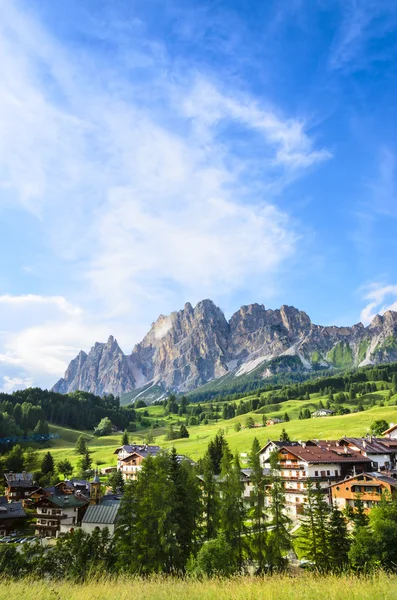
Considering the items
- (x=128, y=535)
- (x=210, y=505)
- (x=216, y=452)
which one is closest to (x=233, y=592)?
(x=128, y=535)

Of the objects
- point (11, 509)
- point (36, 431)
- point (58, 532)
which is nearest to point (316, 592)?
point (58, 532)

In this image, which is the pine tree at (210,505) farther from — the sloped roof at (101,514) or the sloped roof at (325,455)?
the sloped roof at (325,455)

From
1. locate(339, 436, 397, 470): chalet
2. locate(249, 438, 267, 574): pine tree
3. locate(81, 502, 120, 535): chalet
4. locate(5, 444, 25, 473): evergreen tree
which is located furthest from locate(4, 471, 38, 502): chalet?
locate(249, 438, 267, 574): pine tree

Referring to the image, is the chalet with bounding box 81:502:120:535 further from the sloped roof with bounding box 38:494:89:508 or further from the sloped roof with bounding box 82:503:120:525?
the sloped roof with bounding box 38:494:89:508

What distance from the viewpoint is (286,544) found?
46.4 m

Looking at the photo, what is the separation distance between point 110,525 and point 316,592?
6666 cm

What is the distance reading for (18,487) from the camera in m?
112

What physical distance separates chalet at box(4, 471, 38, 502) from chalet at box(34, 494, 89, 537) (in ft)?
112

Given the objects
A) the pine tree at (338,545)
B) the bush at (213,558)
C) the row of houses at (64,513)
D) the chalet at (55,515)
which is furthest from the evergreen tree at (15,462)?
the pine tree at (338,545)

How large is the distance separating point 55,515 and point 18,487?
39.6 m

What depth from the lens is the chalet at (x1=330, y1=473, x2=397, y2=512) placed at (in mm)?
70500

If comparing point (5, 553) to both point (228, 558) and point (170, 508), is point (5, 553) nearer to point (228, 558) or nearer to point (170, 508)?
point (170, 508)

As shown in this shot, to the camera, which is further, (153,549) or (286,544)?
(286,544)

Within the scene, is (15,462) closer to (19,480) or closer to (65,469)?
(65,469)
